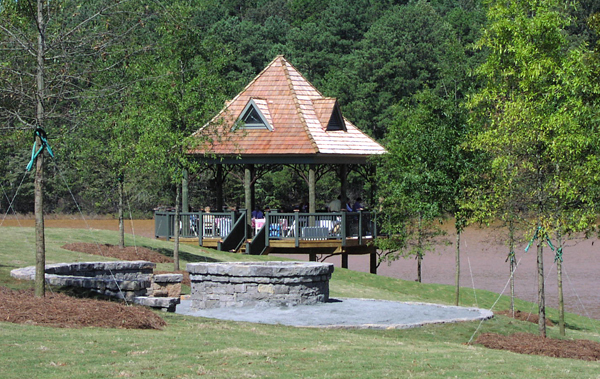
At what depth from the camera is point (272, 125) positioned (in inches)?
1271

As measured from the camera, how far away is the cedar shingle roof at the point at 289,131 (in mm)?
30641

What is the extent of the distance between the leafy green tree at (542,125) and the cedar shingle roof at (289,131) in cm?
1298

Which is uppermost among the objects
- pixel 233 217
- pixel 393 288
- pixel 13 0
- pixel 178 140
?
pixel 13 0

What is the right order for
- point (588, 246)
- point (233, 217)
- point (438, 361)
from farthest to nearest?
point (588, 246), point (233, 217), point (438, 361)

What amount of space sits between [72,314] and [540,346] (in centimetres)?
802

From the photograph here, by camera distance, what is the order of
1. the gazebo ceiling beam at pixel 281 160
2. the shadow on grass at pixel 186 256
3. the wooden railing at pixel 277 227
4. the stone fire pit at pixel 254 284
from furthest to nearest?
the wooden railing at pixel 277 227 < the gazebo ceiling beam at pixel 281 160 < the shadow on grass at pixel 186 256 < the stone fire pit at pixel 254 284

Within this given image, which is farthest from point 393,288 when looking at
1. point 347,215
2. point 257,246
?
point 257,246

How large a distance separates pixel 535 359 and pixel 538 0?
7.94 meters

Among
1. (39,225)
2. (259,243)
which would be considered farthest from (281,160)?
(39,225)

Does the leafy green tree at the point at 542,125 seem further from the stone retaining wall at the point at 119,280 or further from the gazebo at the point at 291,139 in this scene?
the gazebo at the point at 291,139

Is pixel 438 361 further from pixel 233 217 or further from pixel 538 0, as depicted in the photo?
pixel 233 217

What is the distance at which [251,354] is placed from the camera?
10.9 metres

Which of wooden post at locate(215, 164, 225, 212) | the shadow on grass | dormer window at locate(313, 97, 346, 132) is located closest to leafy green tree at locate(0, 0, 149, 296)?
the shadow on grass

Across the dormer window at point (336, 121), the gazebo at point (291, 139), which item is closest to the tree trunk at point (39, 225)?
the gazebo at point (291, 139)
